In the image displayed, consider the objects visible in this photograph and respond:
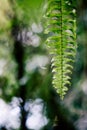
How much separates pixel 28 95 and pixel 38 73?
0.19m

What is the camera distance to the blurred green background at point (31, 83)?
2.42 meters

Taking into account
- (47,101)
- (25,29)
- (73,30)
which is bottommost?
(73,30)

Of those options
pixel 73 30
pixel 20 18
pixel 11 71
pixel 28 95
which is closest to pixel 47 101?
pixel 28 95

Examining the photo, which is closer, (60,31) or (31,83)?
(60,31)

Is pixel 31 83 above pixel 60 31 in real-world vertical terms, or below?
above

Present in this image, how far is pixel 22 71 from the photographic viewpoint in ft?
8.67

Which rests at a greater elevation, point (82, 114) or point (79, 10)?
point (79, 10)

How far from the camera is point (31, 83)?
2.69m

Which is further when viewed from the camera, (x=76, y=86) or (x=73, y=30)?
(x=76, y=86)

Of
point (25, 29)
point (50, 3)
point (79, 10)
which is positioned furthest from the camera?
point (25, 29)

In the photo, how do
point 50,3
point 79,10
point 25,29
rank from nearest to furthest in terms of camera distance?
point 50,3 < point 79,10 < point 25,29

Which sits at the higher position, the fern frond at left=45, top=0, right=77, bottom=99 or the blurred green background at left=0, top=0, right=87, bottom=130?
the blurred green background at left=0, top=0, right=87, bottom=130

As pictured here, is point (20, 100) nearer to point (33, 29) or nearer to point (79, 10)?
point (33, 29)

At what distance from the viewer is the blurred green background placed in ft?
7.93
